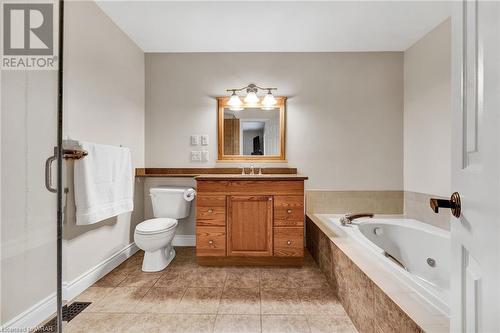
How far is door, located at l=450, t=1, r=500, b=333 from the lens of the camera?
1.87ft

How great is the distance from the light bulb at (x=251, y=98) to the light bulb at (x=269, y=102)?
0.09 metres

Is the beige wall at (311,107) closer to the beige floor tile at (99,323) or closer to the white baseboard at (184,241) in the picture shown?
the white baseboard at (184,241)

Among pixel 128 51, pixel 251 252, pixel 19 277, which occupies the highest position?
pixel 128 51

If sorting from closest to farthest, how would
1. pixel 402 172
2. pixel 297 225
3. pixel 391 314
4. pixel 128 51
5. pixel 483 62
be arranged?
pixel 483 62 < pixel 391 314 < pixel 297 225 < pixel 128 51 < pixel 402 172

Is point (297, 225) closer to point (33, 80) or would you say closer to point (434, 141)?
point (434, 141)

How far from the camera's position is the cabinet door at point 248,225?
2311mm

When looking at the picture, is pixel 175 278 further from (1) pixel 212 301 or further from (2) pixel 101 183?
(2) pixel 101 183

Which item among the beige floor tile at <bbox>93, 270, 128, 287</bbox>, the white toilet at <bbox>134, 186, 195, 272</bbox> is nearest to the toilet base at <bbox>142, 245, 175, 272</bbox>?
the white toilet at <bbox>134, 186, 195, 272</bbox>

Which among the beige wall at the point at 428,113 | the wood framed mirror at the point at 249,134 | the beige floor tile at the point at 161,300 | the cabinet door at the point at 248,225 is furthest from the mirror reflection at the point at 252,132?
the beige floor tile at the point at 161,300

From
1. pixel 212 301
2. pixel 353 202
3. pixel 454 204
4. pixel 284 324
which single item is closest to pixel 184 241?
pixel 212 301

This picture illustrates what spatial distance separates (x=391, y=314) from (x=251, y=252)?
1.34 metres

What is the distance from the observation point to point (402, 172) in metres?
2.94

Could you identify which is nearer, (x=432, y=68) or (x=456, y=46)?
(x=456, y=46)

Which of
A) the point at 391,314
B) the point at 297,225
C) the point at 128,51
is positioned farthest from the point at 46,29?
the point at 391,314
